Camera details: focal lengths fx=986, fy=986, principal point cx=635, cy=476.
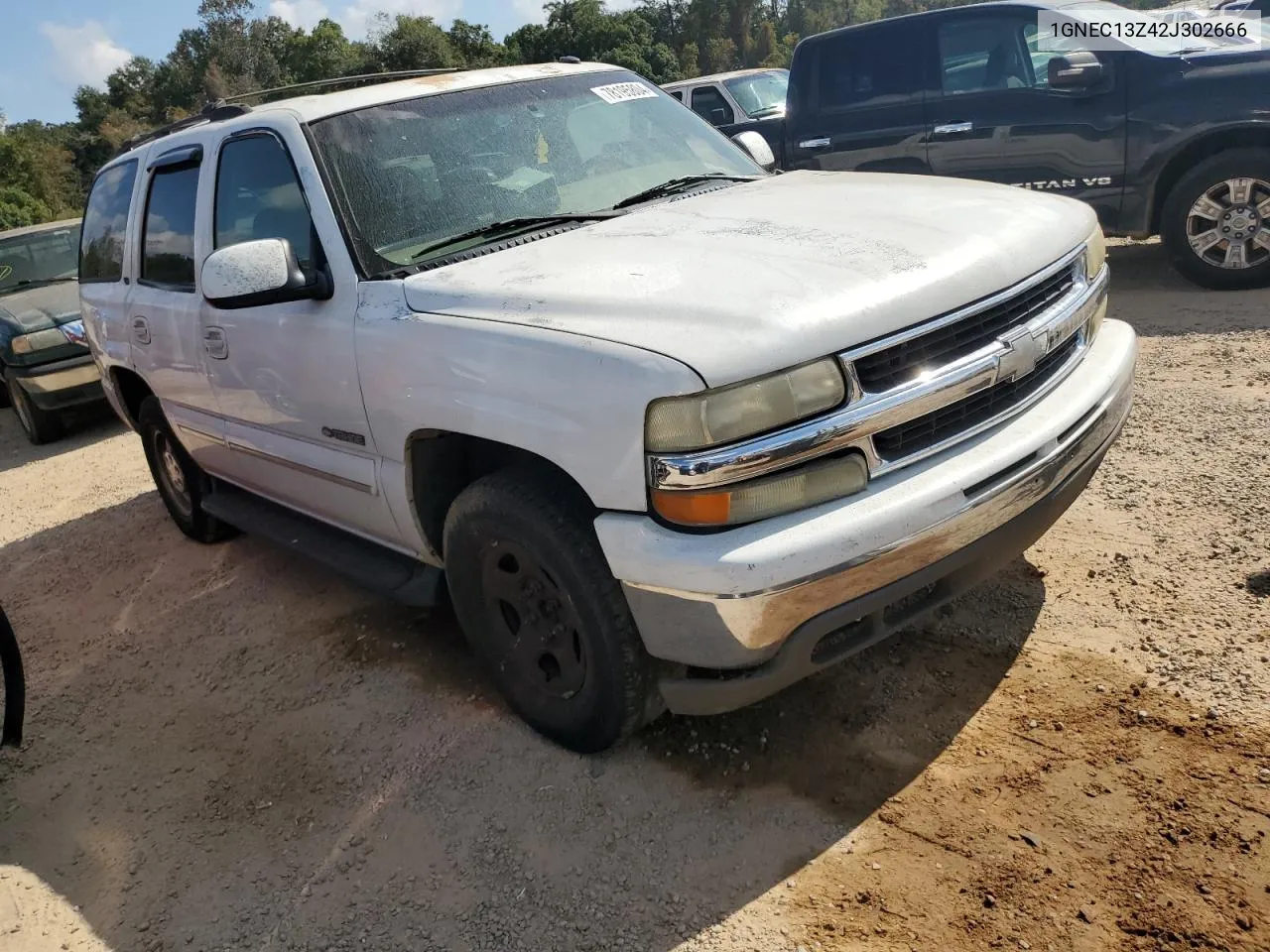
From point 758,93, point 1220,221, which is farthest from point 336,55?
point 1220,221

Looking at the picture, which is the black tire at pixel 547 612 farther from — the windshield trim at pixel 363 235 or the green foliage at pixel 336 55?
the green foliage at pixel 336 55

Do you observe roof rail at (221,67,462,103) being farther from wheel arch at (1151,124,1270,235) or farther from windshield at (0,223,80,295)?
windshield at (0,223,80,295)

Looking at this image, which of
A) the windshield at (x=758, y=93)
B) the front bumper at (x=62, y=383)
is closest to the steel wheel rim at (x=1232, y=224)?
the windshield at (x=758, y=93)

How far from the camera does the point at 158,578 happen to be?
4949 millimetres

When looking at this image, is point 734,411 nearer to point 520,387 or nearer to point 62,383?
point 520,387

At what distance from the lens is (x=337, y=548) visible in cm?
367

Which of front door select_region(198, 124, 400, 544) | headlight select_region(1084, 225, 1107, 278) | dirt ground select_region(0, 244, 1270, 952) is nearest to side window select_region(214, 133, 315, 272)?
front door select_region(198, 124, 400, 544)

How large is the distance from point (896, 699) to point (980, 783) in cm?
42

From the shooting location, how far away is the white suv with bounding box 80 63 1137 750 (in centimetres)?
224

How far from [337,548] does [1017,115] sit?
224 inches

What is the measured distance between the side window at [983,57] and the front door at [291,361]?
5.45 metres

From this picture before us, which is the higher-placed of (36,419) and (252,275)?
(252,275)

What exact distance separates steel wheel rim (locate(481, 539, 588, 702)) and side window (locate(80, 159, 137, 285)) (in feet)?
9.93

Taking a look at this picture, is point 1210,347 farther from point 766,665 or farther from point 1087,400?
point 766,665
